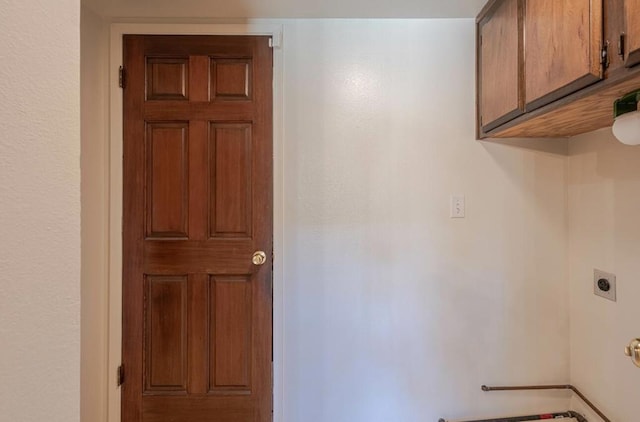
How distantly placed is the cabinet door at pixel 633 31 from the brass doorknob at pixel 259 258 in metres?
1.64

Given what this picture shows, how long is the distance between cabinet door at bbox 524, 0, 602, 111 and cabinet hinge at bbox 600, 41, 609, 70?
0.01 m

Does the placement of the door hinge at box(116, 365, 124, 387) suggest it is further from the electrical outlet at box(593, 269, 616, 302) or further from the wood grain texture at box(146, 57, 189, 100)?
the electrical outlet at box(593, 269, 616, 302)

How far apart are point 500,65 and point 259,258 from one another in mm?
1572

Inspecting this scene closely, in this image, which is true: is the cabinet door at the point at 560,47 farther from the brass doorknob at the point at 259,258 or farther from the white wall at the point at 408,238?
the brass doorknob at the point at 259,258

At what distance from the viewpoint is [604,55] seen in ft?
3.16

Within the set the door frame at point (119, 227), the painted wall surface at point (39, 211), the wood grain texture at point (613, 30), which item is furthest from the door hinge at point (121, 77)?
the wood grain texture at point (613, 30)

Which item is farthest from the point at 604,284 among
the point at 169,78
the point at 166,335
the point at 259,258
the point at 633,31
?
the point at 169,78

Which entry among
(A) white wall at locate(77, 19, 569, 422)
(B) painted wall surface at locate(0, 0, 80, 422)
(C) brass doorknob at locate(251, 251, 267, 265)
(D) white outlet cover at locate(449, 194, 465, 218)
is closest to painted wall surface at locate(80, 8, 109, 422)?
(C) brass doorknob at locate(251, 251, 267, 265)

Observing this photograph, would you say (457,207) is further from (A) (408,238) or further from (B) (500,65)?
(B) (500,65)

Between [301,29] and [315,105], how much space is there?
0.43 meters

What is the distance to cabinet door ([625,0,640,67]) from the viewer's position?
858 millimetres

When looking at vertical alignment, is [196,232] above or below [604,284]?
above

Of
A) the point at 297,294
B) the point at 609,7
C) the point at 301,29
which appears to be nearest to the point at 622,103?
the point at 609,7

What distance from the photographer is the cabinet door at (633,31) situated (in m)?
0.86
